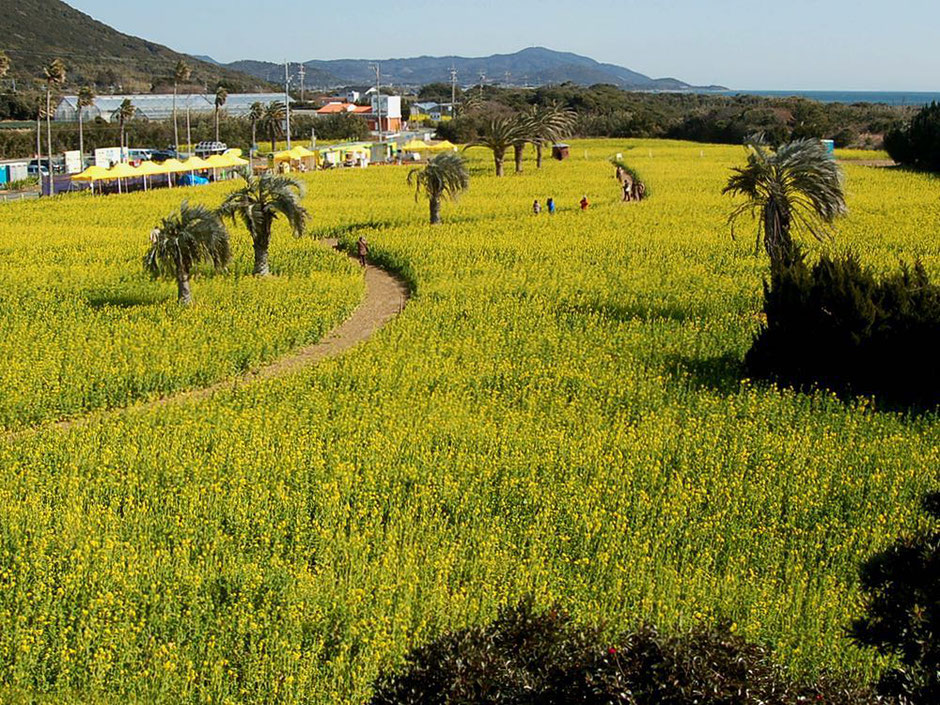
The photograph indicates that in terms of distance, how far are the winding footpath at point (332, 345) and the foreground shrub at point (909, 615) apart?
12.9 m

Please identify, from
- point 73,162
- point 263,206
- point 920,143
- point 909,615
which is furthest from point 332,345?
point 920,143

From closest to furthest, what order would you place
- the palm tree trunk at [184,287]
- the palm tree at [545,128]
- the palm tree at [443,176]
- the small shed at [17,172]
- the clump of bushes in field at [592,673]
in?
1. the clump of bushes in field at [592,673]
2. the palm tree trunk at [184,287]
3. the palm tree at [443,176]
4. the palm tree at [545,128]
5. the small shed at [17,172]

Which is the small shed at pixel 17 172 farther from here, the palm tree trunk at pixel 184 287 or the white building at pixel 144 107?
the white building at pixel 144 107

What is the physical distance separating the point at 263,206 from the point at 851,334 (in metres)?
16.2

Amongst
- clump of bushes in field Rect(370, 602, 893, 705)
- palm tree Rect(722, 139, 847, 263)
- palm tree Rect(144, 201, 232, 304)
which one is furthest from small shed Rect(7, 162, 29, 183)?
clump of bushes in field Rect(370, 602, 893, 705)

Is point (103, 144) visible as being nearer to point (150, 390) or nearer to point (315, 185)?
point (315, 185)

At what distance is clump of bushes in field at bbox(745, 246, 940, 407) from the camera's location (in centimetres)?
1791

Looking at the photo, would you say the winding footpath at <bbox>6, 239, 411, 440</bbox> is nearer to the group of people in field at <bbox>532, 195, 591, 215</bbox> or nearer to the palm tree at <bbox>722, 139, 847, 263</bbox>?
the palm tree at <bbox>722, 139, 847, 263</bbox>

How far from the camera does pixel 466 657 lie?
21.0 ft

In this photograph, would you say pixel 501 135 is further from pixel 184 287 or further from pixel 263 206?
pixel 184 287

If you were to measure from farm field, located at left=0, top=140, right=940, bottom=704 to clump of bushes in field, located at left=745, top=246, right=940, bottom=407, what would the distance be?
3.70 ft

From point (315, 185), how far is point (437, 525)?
45219 millimetres

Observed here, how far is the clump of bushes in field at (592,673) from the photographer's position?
5898 mm

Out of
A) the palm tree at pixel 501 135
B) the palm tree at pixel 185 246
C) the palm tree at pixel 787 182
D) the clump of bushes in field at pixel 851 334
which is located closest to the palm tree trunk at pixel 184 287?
the palm tree at pixel 185 246
